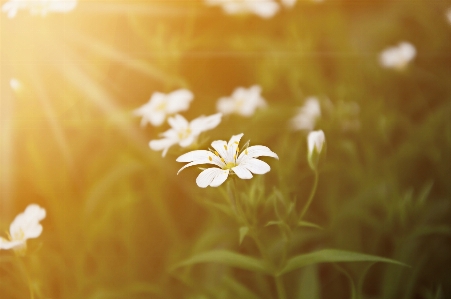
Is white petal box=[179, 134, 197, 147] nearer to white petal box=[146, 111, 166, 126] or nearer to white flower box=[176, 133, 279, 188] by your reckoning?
white flower box=[176, 133, 279, 188]

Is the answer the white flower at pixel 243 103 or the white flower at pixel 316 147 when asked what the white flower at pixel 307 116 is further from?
the white flower at pixel 316 147

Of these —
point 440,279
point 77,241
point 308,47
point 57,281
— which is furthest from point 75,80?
point 440,279

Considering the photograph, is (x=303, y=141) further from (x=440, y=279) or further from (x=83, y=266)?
(x=83, y=266)

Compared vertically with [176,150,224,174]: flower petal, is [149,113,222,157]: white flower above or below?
above

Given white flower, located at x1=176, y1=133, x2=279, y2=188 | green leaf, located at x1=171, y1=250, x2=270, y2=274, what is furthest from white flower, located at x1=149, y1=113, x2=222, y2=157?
green leaf, located at x1=171, y1=250, x2=270, y2=274

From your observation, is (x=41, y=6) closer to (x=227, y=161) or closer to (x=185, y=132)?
(x=185, y=132)

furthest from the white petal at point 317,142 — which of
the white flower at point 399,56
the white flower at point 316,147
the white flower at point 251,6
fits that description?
the white flower at point 399,56
